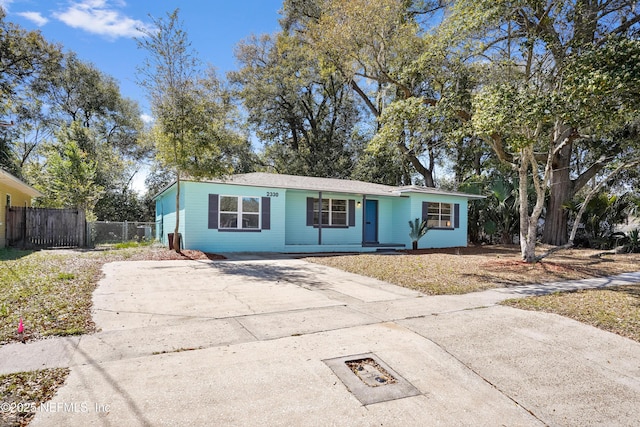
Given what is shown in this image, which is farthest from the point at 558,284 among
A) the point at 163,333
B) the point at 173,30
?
the point at 173,30

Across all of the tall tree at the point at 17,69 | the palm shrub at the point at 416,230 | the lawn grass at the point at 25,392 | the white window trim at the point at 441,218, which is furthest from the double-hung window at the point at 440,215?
the tall tree at the point at 17,69

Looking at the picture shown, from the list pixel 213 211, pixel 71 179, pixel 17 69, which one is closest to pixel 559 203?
pixel 213 211

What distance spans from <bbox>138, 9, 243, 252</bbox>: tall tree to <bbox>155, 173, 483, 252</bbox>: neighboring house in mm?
1373

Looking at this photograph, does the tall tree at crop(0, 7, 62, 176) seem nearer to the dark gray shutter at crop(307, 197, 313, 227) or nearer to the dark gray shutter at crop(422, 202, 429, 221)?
the dark gray shutter at crop(307, 197, 313, 227)

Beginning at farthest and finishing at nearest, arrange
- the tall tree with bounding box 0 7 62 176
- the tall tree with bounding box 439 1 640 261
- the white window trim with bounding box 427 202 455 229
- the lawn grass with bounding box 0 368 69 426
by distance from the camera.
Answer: the tall tree with bounding box 0 7 62 176 → the white window trim with bounding box 427 202 455 229 → the tall tree with bounding box 439 1 640 261 → the lawn grass with bounding box 0 368 69 426

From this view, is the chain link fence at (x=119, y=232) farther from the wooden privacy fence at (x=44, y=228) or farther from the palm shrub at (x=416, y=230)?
the palm shrub at (x=416, y=230)

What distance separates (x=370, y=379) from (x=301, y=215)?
12.3 metres

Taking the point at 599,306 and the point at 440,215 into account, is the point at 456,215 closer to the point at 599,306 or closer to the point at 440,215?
the point at 440,215

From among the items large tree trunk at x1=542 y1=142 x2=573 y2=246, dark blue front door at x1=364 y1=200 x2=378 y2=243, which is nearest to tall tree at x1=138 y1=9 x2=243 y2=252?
dark blue front door at x1=364 y1=200 x2=378 y2=243

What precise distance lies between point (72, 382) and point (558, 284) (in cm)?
876

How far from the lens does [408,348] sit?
3969mm

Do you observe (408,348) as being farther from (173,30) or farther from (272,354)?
(173,30)

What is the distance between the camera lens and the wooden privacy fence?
1428cm

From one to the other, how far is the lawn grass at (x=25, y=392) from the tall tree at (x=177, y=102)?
9.06 m
